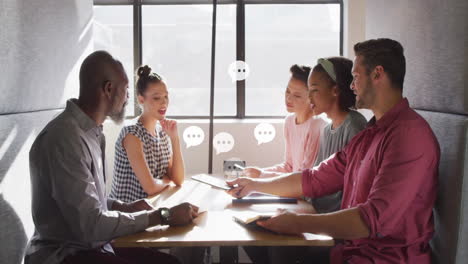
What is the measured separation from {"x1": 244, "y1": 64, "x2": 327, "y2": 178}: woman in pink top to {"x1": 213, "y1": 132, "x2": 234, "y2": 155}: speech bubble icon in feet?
2.16

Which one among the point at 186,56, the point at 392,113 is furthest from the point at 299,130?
the point at 186,56

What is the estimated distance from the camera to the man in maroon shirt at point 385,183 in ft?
4.78

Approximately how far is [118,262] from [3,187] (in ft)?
1.73

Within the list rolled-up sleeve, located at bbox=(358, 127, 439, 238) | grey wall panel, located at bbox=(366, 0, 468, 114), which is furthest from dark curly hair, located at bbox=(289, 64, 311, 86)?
rolled-up sleeve, located at bbox=(358, 127, 439, 238)

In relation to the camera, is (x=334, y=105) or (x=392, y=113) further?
(x=334, y=105)

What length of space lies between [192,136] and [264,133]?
53 centimetres

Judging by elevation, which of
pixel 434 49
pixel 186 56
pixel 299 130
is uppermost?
pixel 186 56

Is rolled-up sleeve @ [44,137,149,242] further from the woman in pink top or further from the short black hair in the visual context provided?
the woman in pink top

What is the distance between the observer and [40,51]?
6.55ft

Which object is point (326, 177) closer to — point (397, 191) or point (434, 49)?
point (397, 191)

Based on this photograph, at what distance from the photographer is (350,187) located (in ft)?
5.99

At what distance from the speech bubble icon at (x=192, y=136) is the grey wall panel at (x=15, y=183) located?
5.06 feet

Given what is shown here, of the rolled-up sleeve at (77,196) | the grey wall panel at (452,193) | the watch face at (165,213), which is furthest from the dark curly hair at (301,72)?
the rolled-up sleeve at (77,196)

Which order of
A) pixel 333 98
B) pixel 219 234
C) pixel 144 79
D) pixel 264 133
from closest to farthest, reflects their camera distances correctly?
pixel 219 234
pixel 333 98
pixel 144 79
pixel 264 133
